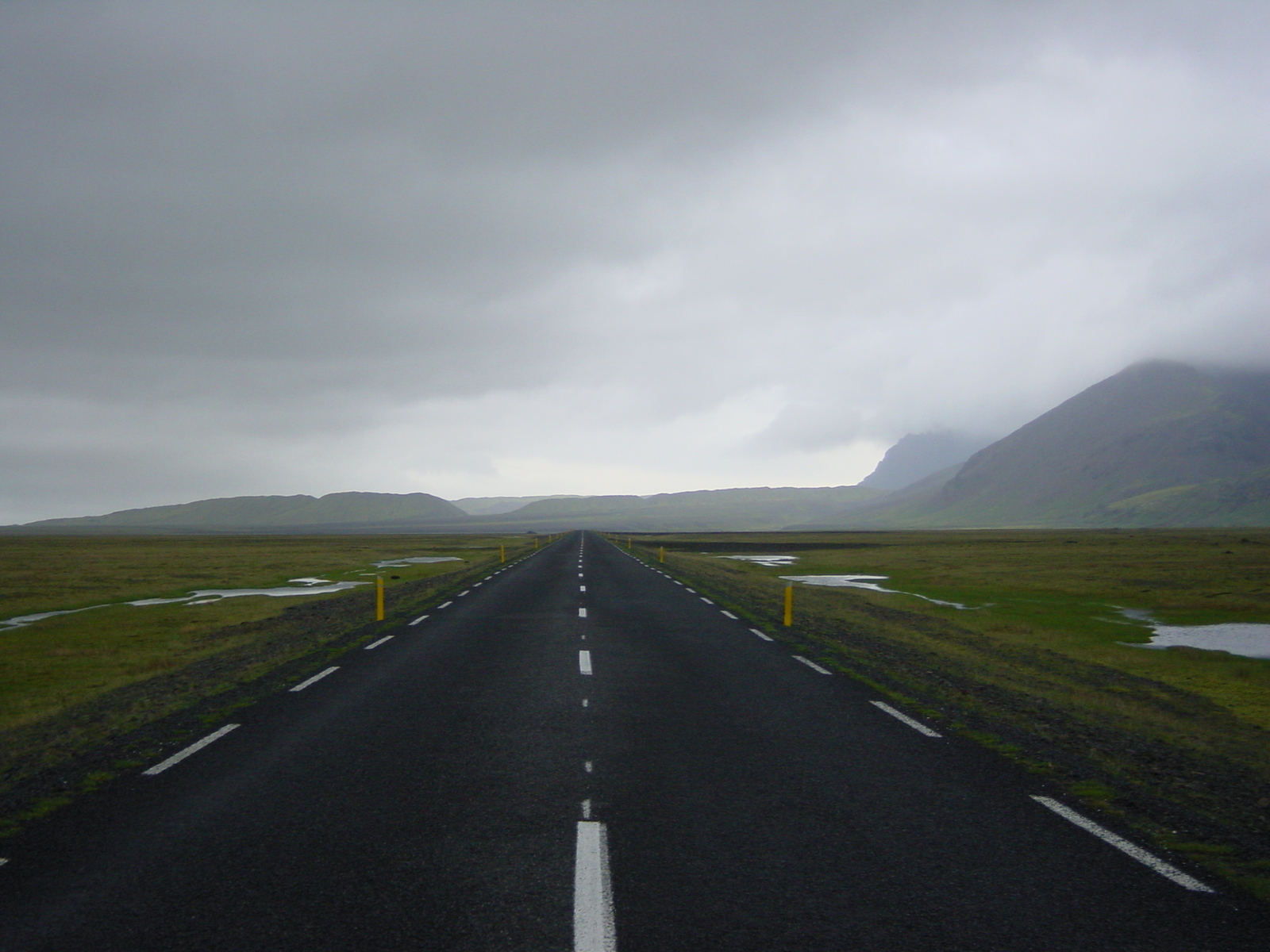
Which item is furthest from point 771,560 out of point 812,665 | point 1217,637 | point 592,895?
point 592,895

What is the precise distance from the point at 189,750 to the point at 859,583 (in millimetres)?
38446

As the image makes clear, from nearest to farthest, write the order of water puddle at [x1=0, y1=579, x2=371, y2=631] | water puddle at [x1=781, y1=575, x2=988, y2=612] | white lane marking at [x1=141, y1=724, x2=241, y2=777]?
1. white lane marking at [x1=141, y1=724, x2=241, y2=777]
2. water puddle at [x1=0, y1=579, x2=371, y2=631]
3. water puddle at [x1=781, y1=575, x2=988, y2=612]

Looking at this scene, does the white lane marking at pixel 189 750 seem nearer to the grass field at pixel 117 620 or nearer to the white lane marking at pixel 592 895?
the grass field at pixel 117 620

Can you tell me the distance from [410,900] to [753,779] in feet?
12.2

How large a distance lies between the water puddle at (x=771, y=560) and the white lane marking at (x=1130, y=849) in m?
48.8

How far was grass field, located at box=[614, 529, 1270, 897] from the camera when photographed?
24.4 feet

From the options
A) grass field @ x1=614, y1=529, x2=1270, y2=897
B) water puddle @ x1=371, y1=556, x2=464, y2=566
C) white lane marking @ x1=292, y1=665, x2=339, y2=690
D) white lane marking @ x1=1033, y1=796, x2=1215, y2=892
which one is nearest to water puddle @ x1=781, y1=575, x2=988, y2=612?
grass field @ x1=614, y1=529, x2=1270, y2=897

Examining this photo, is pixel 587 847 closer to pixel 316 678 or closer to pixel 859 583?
pixel 316 678

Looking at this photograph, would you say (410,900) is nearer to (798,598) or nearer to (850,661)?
(850,661)

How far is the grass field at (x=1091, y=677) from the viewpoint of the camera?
7.43m

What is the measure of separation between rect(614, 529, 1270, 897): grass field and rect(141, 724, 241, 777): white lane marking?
9054mm

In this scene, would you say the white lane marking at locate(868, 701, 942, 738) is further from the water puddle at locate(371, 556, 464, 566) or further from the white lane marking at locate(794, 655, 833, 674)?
the water puddle at locate(371, 556, 464, 566)

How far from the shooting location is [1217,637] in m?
24.6

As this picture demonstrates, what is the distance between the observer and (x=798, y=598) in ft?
100
